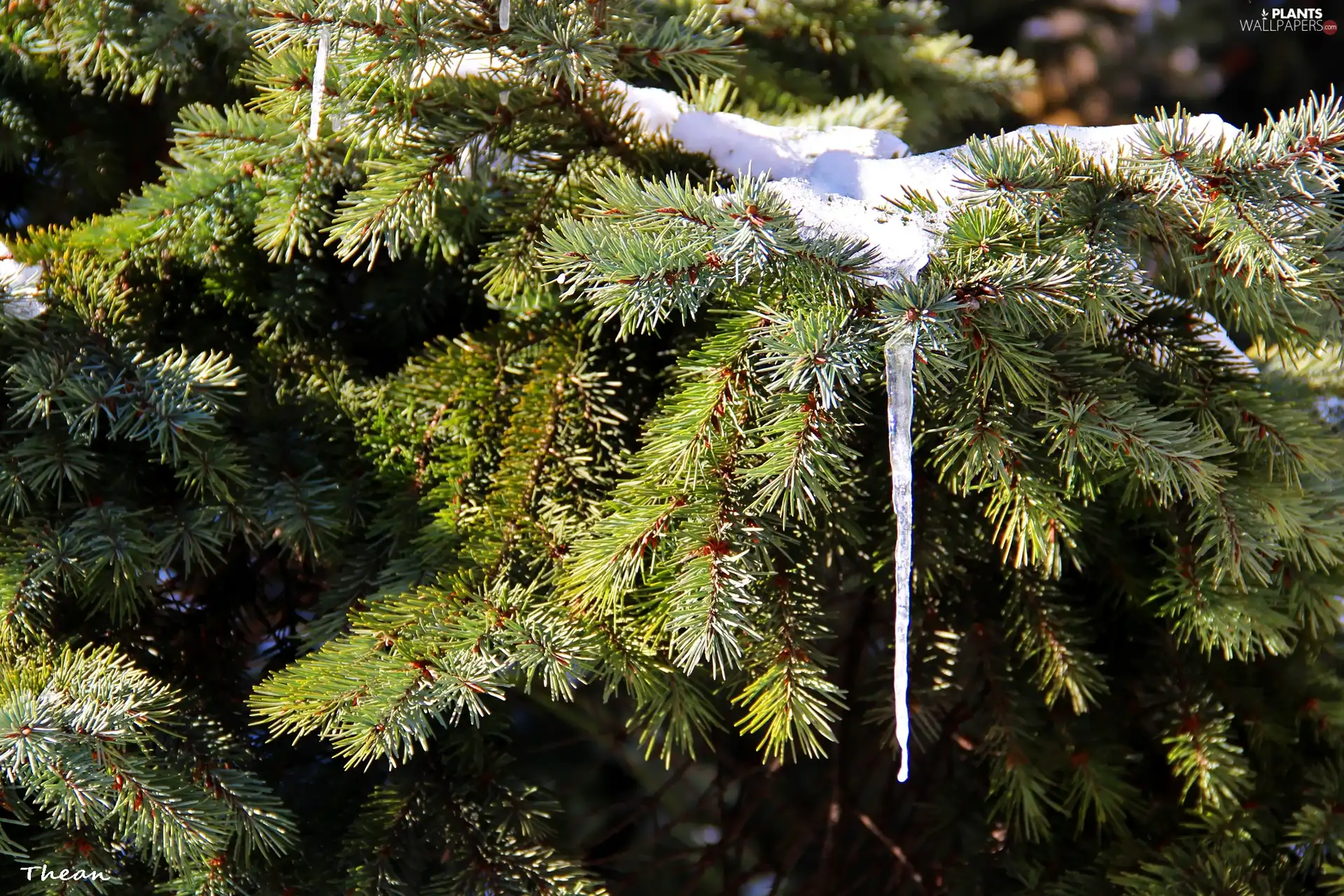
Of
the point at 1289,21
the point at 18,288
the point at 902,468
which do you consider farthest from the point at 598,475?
the point at 1289,21

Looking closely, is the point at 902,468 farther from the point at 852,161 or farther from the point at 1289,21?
the point at 1289,21

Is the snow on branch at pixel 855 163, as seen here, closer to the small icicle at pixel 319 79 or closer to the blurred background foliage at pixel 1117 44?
the small icicle at pixel 319 79

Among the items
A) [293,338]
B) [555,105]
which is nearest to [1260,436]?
[555,105]

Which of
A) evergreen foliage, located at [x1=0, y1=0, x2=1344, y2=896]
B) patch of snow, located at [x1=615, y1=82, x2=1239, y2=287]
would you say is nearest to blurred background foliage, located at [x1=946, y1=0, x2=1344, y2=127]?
evergreen foliage, located at [x1=0, y1=0, x2=1344, y2=896]

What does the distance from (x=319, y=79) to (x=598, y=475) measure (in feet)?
1.18

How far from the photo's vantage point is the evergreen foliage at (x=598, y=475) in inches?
23.6

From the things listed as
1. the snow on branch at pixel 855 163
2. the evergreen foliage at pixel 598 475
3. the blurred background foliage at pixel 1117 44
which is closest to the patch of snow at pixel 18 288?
the evergreen foliage at pixel 598 475

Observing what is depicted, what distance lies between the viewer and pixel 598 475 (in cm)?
77

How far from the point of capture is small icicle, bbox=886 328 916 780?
0.56 metres

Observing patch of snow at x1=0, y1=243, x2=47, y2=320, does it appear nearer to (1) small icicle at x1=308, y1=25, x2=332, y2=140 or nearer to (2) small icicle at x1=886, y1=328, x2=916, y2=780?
(1) small icicle at x1=308, y1=25, x2=332, y2=140

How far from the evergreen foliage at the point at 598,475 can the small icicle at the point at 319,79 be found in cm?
1

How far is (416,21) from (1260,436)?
0.68m

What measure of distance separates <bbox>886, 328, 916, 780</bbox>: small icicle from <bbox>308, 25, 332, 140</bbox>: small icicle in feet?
1.40

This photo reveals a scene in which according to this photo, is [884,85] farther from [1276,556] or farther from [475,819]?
[475,819]
